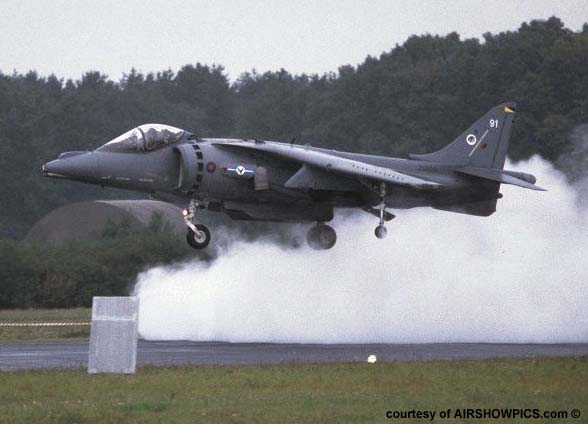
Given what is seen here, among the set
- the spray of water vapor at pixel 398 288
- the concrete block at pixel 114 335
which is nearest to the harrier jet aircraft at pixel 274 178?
the spray of water vapor at pixel 398 288

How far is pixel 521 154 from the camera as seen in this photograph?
5659 cm

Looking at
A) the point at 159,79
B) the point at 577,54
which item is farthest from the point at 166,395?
the point at 159,79

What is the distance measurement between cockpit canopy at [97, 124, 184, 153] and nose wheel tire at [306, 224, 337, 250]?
393cm

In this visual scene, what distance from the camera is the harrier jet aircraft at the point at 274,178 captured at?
26938 mm

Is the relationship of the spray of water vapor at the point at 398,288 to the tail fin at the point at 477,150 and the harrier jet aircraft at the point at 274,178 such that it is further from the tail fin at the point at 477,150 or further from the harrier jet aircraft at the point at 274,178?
the tail fin at the point at 477,150

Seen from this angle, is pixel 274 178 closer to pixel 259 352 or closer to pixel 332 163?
pixel 332 163

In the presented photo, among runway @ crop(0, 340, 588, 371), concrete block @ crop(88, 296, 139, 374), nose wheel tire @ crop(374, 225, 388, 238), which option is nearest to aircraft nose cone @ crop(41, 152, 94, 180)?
runway @ crop(0, 340, 588, 371)

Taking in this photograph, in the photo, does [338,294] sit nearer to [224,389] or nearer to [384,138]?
[224,389]

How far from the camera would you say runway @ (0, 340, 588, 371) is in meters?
20.5

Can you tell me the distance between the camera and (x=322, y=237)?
28578 mm

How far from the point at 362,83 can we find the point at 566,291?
5145 cm

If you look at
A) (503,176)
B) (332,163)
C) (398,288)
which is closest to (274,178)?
(332,163)

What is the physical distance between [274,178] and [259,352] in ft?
20.0

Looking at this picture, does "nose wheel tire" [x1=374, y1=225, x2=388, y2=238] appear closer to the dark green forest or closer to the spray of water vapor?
the spray of water vapor
